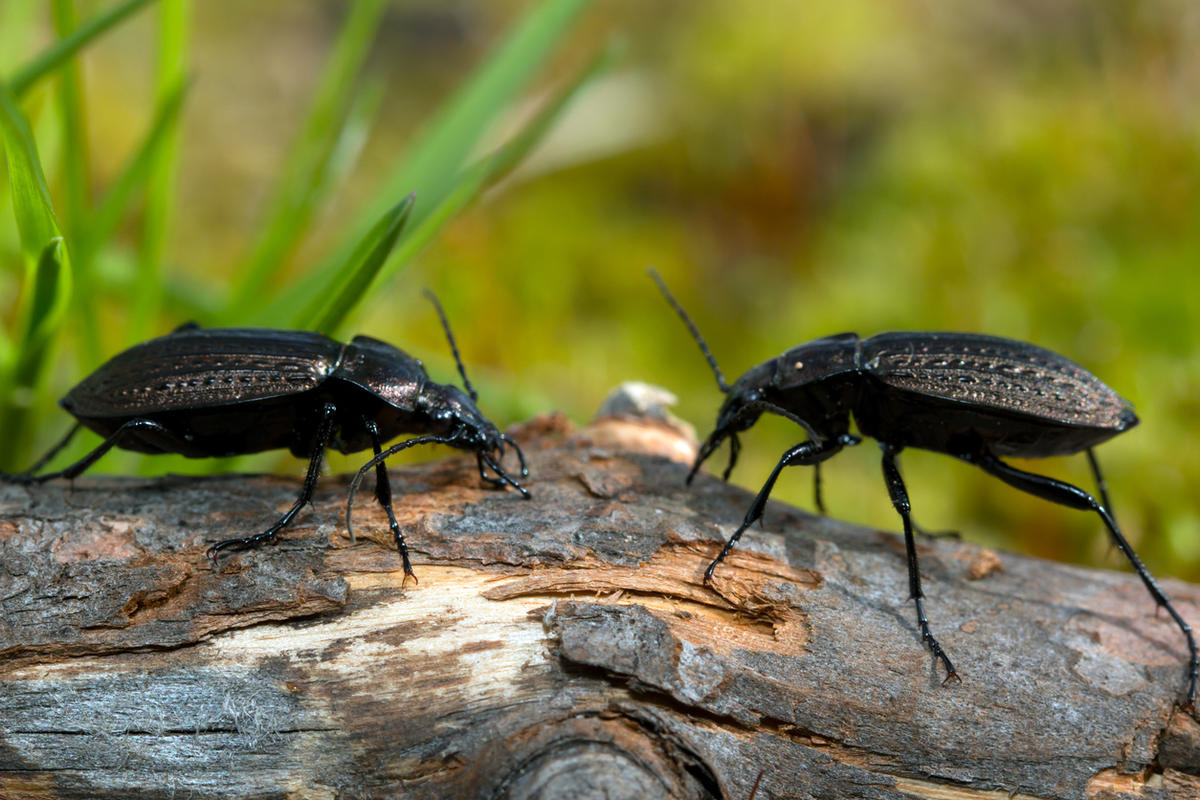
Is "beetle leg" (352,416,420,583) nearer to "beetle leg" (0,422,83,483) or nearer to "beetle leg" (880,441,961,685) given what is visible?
"beetle leg" (0,422,83,483)

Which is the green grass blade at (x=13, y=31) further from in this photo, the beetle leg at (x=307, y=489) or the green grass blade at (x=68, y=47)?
the beetle leg at (x=307, y=489)

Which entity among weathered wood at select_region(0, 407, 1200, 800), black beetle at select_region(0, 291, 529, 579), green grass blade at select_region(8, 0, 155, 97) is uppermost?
green grass blade at select_region(8, 0, 155, 97)

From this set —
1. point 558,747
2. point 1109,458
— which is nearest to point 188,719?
point 558,747

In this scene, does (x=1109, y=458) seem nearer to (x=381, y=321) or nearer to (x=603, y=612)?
(x=603, y=612)

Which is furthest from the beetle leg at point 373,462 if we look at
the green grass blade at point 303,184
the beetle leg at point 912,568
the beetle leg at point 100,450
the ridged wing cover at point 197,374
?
the beetle leg at point 912,568

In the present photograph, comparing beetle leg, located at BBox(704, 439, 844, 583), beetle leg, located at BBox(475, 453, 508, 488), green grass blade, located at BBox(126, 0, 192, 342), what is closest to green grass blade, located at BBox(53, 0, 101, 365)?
green grass blade, located at BBox(126, 0, 192, 342)

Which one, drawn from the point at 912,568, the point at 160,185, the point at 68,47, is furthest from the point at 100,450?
the point at 912,568
